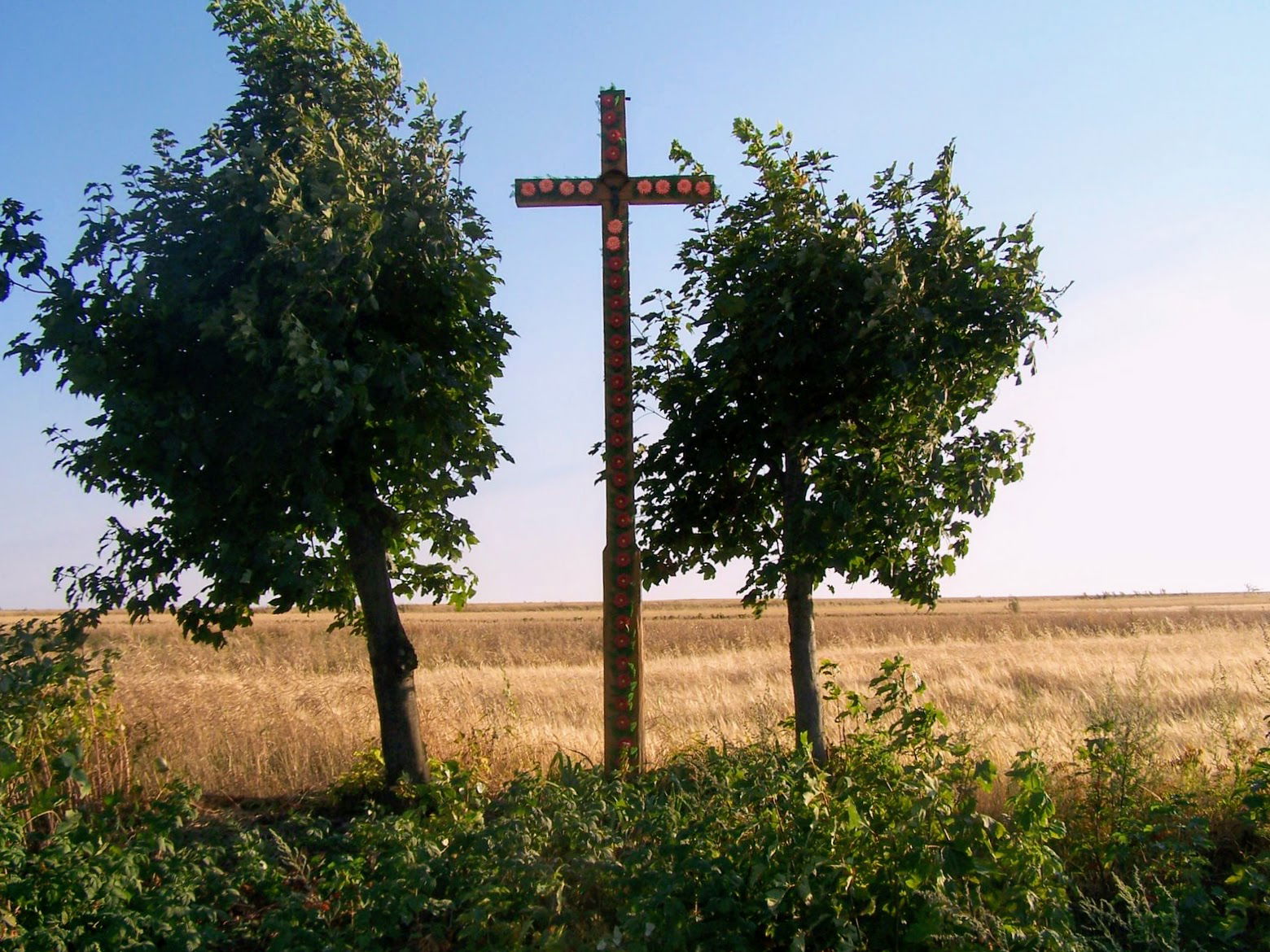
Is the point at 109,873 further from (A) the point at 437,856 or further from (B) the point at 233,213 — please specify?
(B) the point at 233,213

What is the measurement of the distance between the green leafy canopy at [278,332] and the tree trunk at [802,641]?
2.13 metres

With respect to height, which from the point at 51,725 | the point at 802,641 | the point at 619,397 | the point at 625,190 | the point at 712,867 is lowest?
the point at 712,867

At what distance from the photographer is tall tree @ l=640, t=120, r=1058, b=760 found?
7191mm

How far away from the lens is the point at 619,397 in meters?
7.86

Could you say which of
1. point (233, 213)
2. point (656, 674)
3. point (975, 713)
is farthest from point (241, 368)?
point (656, 674)

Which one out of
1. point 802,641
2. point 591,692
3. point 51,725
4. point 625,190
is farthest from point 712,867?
point 591,692

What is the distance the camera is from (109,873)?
5.32m

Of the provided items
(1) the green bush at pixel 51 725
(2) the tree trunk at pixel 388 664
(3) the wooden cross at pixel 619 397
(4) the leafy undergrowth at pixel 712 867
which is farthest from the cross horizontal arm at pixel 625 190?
(1) the green bush at pixel 51 725

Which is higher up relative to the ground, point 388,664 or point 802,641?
point 802,641

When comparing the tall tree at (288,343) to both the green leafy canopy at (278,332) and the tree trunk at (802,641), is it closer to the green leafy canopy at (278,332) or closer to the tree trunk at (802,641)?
the green leafy canopy at (278,332)

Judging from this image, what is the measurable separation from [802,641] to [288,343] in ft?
13.3

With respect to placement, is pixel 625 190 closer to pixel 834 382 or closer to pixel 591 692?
pixel 834 382

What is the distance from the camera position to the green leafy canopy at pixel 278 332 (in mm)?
6742

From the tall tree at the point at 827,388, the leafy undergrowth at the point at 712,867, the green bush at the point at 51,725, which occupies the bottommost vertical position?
the leafy undergrowth at the point at 712,867
